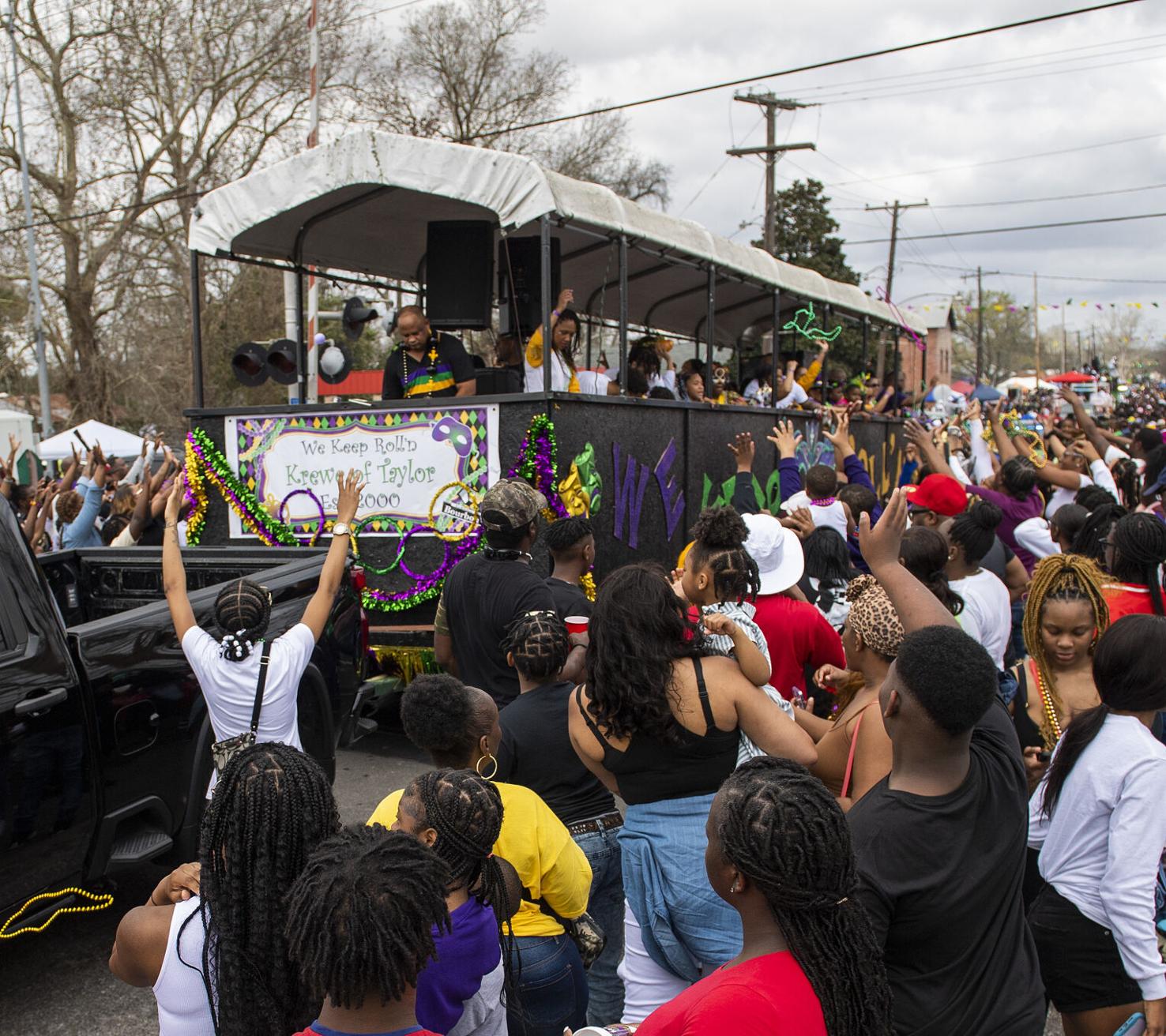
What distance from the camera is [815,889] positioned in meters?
1.80

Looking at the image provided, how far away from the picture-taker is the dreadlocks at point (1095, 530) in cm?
538

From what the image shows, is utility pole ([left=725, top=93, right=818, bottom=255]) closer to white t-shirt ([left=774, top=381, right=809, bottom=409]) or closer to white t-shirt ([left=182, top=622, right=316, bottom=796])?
white t-shirt ([left=774, top=381, right=809, bottom=409])

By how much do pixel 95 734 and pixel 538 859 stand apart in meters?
2.16

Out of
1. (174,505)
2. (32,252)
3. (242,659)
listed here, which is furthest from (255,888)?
(32,252)

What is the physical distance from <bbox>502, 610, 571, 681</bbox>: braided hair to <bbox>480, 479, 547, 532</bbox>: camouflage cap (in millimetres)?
1208

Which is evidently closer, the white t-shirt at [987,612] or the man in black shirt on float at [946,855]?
the man in black shirt on float at [946,855]

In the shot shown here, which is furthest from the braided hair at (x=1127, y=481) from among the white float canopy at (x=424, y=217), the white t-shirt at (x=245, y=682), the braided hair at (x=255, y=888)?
the braided hair at (x=255, y=888)

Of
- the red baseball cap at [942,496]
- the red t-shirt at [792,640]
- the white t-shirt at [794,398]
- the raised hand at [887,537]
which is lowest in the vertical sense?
the red t-shirt at [792,640]

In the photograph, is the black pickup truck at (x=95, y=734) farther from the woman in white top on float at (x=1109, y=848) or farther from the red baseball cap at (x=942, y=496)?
the woman in white top on float at (x=1109, y=848)

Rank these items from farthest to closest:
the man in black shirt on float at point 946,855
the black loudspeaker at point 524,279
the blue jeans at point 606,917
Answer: the black loudspeaker at point 524,279
the blue jeans at point 606,917
the man in black shirt on float at point 946,855

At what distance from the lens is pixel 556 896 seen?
276cm

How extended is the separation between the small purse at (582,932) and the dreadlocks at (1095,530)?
351 cm

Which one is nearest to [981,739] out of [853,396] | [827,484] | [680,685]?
[680,685]

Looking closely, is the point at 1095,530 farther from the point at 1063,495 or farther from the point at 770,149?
the point at 770,149
